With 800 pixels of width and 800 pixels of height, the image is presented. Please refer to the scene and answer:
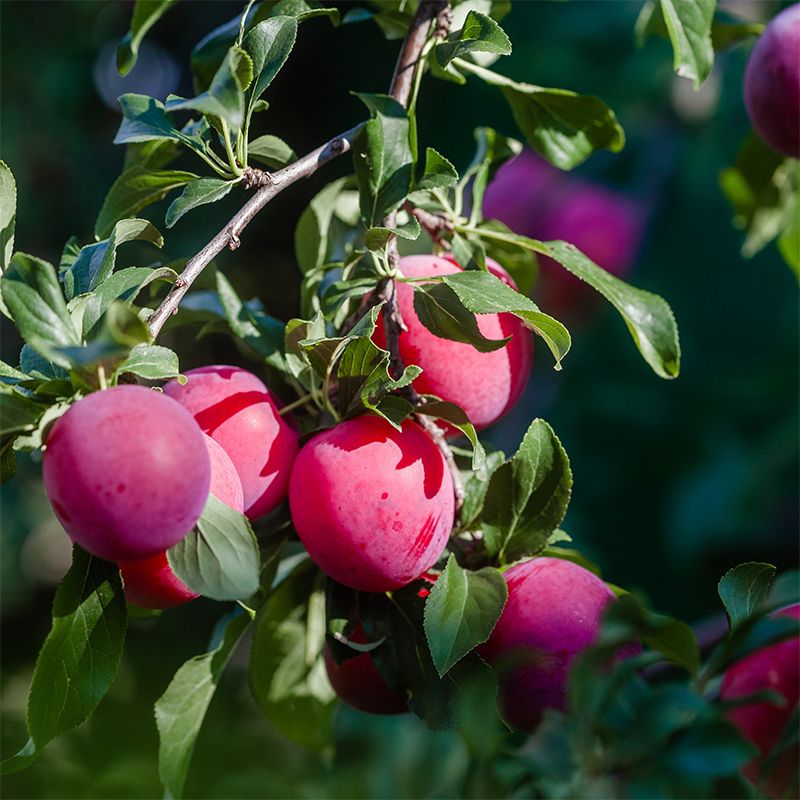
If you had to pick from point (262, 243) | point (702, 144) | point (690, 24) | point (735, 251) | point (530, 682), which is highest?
point (690, 24)

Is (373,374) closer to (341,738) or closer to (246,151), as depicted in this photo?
(246,151)

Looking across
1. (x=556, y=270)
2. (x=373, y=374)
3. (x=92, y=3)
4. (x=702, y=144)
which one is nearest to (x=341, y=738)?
(x=556, y=270)

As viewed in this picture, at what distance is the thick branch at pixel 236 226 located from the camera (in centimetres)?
49

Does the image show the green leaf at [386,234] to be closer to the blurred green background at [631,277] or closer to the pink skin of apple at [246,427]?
the pink skin of apple at [246,427]

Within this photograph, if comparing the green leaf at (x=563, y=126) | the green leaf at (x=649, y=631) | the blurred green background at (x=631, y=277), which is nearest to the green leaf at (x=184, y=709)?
the green leaf at (x=649, y=631)

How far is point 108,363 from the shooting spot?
45 cm

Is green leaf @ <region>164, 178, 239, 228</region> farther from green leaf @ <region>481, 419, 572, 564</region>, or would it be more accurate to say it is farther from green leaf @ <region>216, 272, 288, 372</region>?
green leaf @ <region>481, 419, 572, 564</region>

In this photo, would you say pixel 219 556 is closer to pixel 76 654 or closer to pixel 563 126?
pixel 76 654

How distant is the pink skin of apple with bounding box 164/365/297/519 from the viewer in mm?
556

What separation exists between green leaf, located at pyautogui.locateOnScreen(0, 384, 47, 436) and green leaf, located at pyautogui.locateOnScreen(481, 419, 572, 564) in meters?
0.26

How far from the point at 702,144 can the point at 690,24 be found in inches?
43.0

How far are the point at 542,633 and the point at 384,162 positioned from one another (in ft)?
0.90

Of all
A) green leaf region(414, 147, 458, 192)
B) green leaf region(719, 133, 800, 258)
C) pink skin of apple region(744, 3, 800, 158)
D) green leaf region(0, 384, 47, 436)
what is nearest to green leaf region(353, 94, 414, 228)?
green leaf region(414, 147, 458, 192)

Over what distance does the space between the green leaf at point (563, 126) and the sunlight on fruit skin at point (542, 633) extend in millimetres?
301
